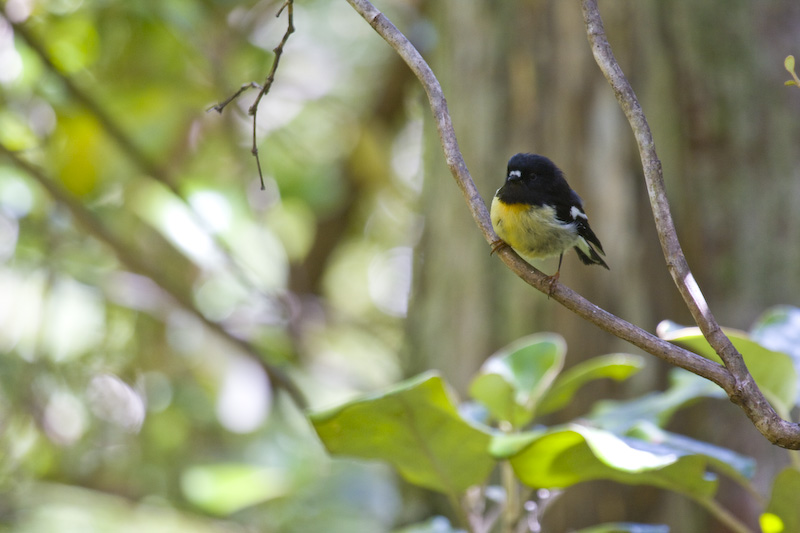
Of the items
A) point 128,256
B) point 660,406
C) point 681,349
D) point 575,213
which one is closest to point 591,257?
point 575,213

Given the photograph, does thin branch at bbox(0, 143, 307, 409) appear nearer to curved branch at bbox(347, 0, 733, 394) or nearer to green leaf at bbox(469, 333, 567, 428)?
green leaf at bbox(469, 333, 567, 428)

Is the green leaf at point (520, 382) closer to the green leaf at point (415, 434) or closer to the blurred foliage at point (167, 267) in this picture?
the green leaf at point (415, 434)

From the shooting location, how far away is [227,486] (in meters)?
2.52

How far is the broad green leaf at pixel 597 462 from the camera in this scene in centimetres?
135

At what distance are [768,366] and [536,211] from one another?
687mm

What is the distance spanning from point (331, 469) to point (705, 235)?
7.20ft

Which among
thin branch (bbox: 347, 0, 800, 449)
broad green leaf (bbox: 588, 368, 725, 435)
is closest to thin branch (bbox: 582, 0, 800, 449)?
thin branch (bbox: 347, 0, 800, 449)

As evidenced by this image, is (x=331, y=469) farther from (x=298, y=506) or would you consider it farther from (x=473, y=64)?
(x=473, y=64)

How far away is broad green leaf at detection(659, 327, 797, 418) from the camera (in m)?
1.67

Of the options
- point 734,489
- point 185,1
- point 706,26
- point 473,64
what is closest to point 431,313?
point 473,64

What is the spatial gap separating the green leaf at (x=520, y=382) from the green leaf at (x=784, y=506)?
553 mm

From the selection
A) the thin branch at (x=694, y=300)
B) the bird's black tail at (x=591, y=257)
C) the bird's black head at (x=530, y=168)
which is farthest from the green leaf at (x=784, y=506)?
the bird's black head at (x=530, y=168)

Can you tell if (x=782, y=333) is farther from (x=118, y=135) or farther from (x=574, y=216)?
(x=118, y=135)

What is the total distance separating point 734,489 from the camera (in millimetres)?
2500
